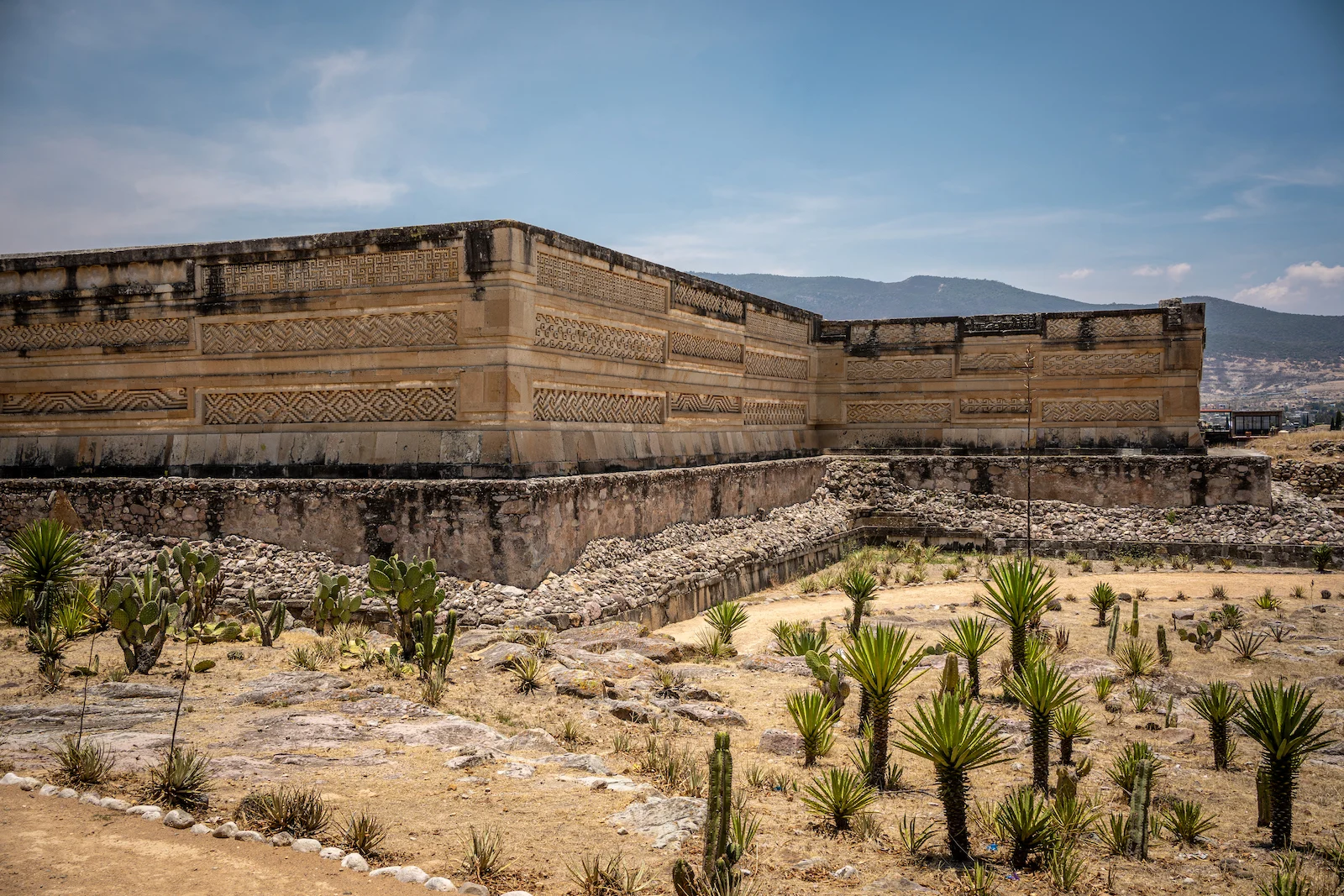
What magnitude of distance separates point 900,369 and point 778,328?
121 inches

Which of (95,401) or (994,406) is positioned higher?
(994,406)

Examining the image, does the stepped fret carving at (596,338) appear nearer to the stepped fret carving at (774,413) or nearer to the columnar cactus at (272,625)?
the stepped fret carving at (774,413)

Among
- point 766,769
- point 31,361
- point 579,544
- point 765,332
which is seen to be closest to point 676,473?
point 579,544

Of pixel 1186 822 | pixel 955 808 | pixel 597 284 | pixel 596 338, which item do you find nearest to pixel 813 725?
pixel 955 808

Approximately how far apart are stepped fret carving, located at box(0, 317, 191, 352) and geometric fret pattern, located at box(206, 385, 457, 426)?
0.95 metres

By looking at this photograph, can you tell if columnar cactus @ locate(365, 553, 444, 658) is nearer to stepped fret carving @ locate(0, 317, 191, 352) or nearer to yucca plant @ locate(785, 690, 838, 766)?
yucca plant @ locate(785, 690, 838, 766)

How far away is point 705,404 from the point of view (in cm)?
1535

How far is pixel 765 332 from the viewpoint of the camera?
18.1m

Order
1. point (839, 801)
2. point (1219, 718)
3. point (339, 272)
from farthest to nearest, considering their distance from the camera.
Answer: point (339, 272)
point (1219, 718)
point (839, 801)

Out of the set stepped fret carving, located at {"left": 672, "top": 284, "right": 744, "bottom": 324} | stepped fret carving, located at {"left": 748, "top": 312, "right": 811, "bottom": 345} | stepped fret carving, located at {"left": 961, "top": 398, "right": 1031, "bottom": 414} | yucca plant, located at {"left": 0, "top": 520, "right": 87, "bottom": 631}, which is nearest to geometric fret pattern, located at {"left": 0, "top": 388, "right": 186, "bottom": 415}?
yucca plant, located at {"left": 0, "top": 520, "right": 87, "bottom": 631}

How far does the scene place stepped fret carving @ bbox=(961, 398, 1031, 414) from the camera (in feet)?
62.3

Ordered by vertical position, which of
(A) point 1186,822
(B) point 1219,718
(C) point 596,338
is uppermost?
(C) point 596,338

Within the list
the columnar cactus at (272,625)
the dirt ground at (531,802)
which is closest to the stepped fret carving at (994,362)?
the dirt ground at (531,802)

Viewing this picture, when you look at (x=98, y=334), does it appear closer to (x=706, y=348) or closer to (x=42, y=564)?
(x=42, y=564)
